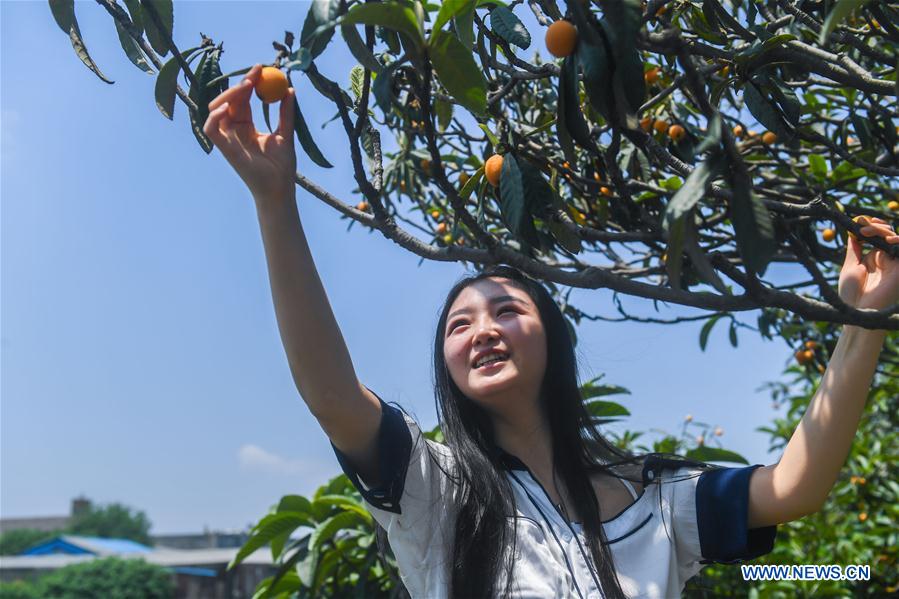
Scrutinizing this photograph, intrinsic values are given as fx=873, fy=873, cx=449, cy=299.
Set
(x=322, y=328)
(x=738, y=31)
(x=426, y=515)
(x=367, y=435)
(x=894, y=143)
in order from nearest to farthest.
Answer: (x=322, y=328), (x=367, y=435), (x=426, y=515), (x=738, y=31), (x=894, y=143)

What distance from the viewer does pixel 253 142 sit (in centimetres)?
110

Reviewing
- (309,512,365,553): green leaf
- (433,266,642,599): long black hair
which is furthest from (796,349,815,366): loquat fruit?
(433,266,642,599): long black hair

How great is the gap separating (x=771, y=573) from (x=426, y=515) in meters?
1.75

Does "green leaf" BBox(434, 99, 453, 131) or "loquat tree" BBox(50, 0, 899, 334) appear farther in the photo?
"green leaf" BBox(434, 99, 453, 131)

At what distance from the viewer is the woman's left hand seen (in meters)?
1.37

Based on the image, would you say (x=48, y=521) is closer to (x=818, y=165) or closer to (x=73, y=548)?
(x=73, y=548)

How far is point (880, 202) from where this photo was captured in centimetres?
301

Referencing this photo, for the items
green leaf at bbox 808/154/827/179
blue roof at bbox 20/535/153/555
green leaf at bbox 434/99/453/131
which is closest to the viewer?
green leaf at bbox 434/99/453/131

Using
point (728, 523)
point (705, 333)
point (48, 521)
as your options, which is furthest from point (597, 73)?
point (48, 521)

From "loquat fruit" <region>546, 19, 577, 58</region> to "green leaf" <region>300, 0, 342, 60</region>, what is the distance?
10.1 inches

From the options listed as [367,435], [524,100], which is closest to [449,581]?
[367,435]

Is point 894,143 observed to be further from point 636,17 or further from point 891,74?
point 636,17

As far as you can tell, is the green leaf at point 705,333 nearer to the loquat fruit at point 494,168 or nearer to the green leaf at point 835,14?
the loquat fruit at point 494,168

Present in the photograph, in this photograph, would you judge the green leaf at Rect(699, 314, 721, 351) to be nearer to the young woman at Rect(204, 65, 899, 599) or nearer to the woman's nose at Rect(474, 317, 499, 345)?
the young woman at Rect(204, 65, 899, 599)
